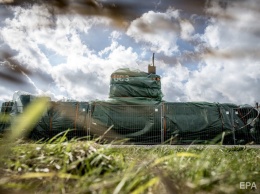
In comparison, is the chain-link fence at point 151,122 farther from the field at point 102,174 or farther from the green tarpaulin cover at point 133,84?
the field at point 102,174

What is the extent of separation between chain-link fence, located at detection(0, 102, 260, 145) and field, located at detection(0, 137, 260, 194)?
9385mm

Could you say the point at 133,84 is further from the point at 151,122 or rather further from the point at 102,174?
the point at 102,174

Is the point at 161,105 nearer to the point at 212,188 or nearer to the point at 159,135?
the point at 159,135

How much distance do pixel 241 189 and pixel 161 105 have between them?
1025 cm

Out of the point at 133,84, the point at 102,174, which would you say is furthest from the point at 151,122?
the point at 102,174

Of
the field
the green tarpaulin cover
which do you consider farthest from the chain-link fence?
the field

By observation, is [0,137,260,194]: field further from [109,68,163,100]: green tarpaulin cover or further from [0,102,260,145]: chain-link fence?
[109,68,163,100]: green tarpaulin cover

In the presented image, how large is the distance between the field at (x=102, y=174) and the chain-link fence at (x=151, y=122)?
9.39 m

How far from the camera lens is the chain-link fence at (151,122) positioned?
1181cm

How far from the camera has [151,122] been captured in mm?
11820

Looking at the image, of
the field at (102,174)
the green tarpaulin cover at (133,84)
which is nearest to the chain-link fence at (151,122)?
the green tarpaulin cover at (133,84)

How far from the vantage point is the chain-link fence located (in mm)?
11812

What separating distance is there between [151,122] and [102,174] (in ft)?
32.3

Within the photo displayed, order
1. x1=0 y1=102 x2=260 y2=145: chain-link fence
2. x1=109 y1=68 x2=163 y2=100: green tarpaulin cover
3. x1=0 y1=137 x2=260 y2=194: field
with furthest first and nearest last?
x1=109 y1=68 x2=163 y2=100: green tarpaulin cover < x1=0 y1=102 x2=260 y2=145: chain-link fence < x1=0 y1=137 x2=260 y2=194: field
